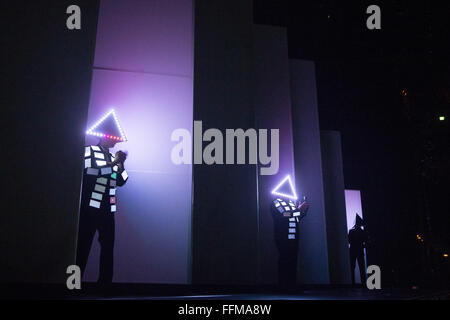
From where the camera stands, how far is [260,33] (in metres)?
7.34

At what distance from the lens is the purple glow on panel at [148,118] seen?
14.9 ft

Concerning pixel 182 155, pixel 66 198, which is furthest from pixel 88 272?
pixel 182 155

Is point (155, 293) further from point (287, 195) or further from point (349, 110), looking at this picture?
point (349, 110)

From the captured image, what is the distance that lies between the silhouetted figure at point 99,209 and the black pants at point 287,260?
2763 mm

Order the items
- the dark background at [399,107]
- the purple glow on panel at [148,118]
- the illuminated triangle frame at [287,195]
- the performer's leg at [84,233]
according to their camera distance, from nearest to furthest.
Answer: the performer's leg at [84,233] → the purple glow on panel at [148,118] → the illuminated triangle frame at [287,195] → the dark background at [399,107]

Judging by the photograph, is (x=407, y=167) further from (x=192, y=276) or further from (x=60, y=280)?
(x=60, y=280)

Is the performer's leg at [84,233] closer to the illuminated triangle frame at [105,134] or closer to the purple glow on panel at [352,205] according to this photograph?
the illuminated triangle frame at [105,134]

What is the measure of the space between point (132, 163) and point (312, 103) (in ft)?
16.0

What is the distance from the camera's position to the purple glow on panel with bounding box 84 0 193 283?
4.53 metres

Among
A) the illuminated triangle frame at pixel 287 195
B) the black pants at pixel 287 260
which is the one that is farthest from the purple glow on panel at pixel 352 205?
the black pants at pixel 287 260

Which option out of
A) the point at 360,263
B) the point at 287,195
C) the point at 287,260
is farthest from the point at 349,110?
the point at 287,260

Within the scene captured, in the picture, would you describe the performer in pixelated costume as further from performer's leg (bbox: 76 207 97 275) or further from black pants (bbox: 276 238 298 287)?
black pants (bbox: 276 238 298 287)

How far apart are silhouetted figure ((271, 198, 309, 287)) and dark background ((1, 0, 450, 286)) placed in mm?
2780

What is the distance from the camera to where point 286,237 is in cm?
547
